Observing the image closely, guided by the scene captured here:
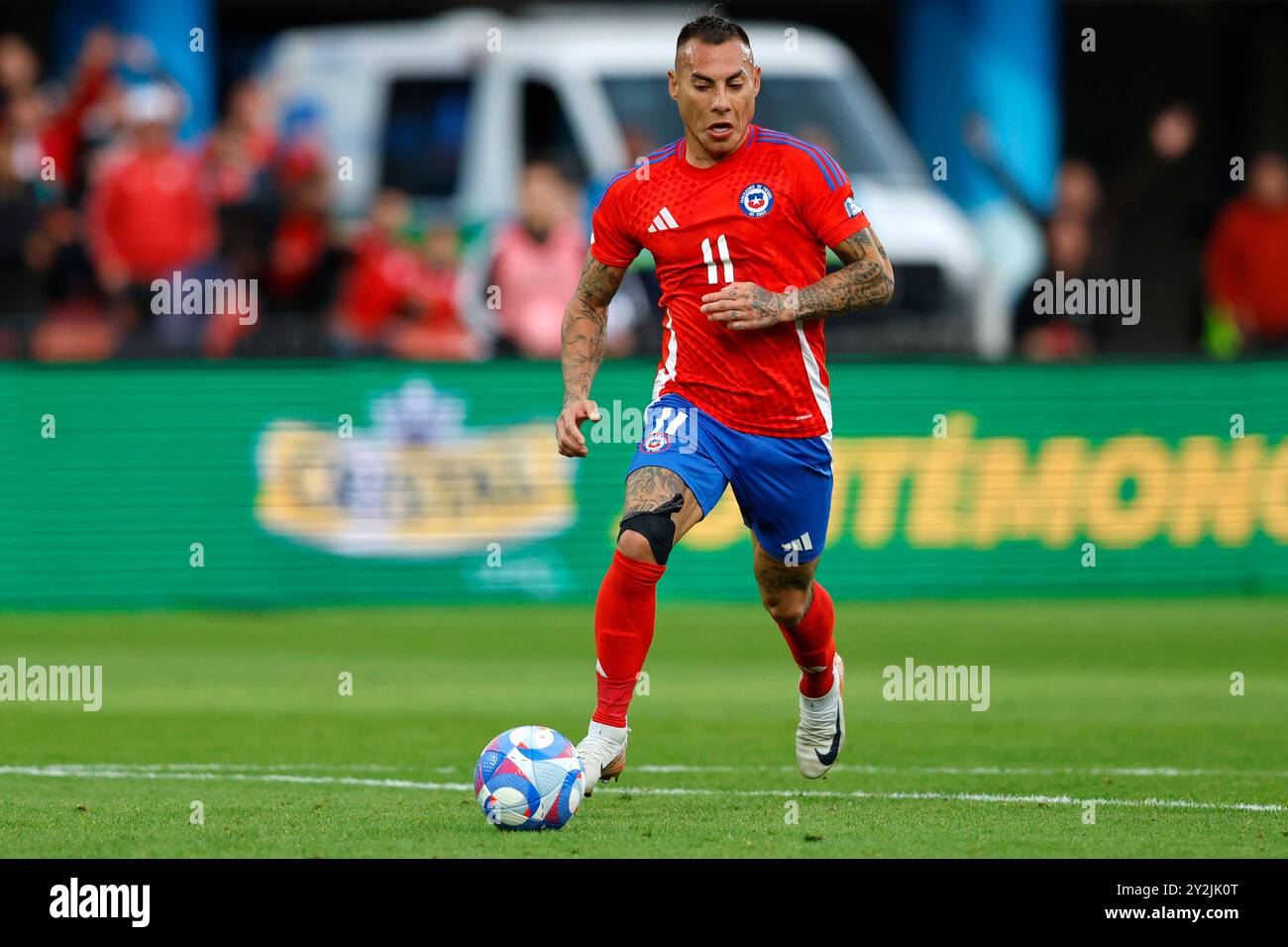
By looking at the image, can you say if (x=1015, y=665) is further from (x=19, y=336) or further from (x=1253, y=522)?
(x=19, y=336)

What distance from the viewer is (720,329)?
8492mm

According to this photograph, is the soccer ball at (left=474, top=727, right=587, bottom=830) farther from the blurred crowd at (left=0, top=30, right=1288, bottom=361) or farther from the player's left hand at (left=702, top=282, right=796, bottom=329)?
the blurred crowd at (left=0, top=30, right=1288, bottom=361)

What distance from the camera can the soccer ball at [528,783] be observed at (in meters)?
7.74

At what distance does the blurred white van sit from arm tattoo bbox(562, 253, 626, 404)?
10229 mm

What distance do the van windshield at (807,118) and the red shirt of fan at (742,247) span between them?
1075cm

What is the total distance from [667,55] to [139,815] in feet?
41.9

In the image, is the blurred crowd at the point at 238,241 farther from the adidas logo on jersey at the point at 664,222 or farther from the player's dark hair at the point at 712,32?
the player's dark hair at the point at 712,32

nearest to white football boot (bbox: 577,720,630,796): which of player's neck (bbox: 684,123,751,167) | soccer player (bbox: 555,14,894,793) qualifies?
soccer player (bbox: 555,14,894,793)

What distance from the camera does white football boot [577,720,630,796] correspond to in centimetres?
812

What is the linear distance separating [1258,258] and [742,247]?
497 inches

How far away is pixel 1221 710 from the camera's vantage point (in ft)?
38.9

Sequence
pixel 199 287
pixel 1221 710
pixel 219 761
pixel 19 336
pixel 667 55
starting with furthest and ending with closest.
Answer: pixel 667 55 < pixel 199 287 < pixel 19 336 < pixel 1221 710 < pixel 219 761

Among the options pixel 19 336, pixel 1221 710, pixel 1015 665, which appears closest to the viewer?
pixel 1221 710

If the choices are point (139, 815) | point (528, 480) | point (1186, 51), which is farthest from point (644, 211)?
point (1186, 51)
